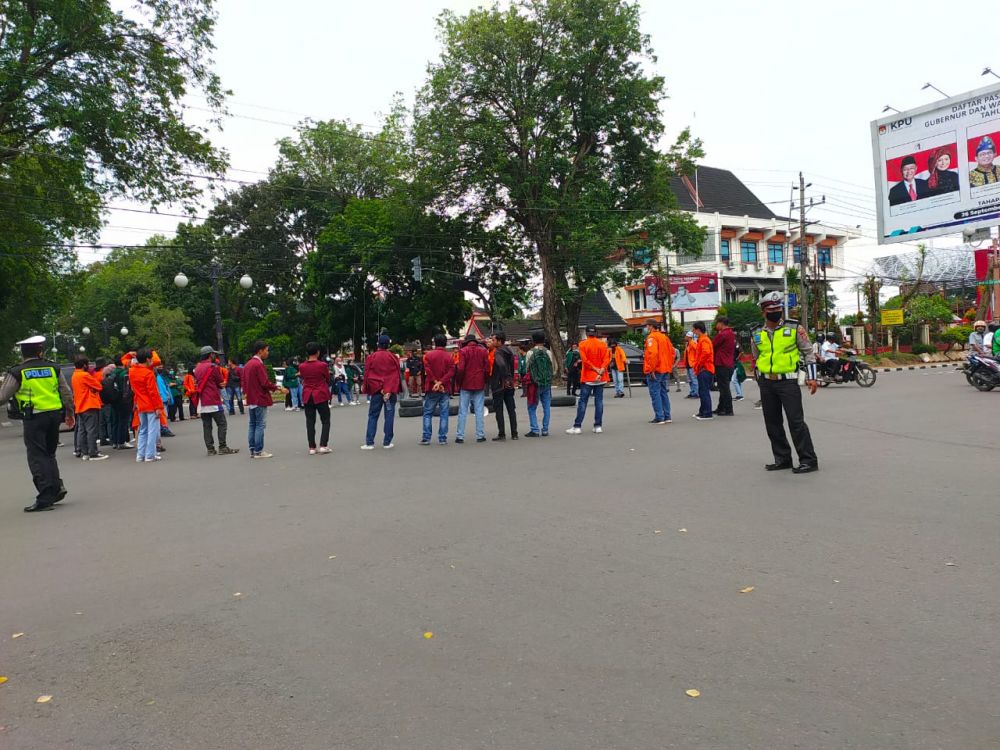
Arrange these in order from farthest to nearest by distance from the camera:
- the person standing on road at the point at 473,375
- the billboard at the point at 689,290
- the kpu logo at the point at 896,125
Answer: the billboard at the point at 689,290 → the kpu logo at the point at 896,125 → the person standing on road at the point at 473,375

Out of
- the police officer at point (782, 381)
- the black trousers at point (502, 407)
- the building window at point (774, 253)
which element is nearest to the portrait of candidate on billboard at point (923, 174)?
the black trousers at point (502, 407)

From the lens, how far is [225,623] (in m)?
4.30

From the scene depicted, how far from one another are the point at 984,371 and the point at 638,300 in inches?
1645

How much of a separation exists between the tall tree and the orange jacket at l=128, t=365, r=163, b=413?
1848cm

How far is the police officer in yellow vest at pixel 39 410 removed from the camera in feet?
27.9

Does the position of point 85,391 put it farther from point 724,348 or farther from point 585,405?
point 724,348

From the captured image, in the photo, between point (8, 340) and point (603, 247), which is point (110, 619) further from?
point (8, 340)

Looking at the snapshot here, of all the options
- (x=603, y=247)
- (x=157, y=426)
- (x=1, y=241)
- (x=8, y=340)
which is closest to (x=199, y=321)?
(x=8, y=340)

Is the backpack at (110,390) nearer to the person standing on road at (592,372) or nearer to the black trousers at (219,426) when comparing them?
the black trousers at (219,426)

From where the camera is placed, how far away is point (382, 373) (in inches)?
492

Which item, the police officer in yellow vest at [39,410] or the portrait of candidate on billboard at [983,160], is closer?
the police officer in yellow vest at [39,410]

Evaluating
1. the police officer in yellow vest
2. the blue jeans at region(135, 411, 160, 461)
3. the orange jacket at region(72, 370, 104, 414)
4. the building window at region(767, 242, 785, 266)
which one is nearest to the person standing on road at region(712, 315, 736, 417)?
the blue jeans at region(135, 411, 160, 461)

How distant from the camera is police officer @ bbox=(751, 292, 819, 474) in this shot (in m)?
8.27

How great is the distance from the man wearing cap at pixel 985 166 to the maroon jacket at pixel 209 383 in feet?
88.3
